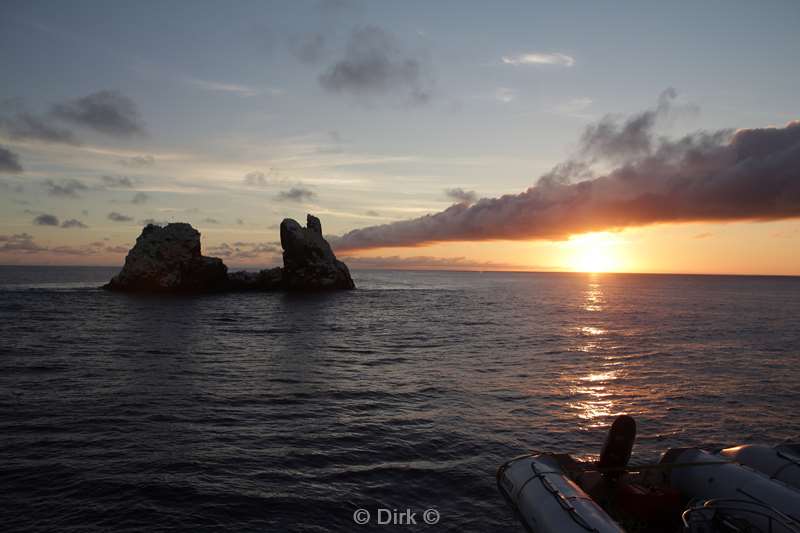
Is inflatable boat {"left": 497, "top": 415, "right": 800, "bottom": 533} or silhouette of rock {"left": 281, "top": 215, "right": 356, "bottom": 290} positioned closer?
inflatable boat {"left": 497, "top": 415, "right": 800, "bottom": 533}

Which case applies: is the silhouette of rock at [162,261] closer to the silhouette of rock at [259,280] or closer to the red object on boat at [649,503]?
the silhouette of rock at [259,280]

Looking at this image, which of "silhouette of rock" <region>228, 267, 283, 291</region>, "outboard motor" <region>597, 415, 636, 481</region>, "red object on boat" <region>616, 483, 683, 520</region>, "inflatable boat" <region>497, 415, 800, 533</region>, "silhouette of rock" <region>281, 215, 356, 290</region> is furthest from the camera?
"silhouette of rock" <region>228, 267, 283, 291</region>

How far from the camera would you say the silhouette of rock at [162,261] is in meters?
90.8

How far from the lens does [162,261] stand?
9100 centimetres

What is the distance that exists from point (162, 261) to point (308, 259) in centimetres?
2779

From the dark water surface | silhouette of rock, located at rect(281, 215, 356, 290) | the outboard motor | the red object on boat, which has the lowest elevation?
the dark water surface

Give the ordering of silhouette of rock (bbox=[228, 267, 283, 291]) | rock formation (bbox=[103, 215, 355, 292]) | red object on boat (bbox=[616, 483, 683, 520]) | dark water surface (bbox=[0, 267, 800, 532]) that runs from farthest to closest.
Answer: silhouette of rock (bbox=[228, 267, 283, 291]) < rock formation (bbox=[103, 215, 355, 292]) < dark water surface (bbox=[0, 267, 800, 532]) < red object on boat (bbox=[616, 483, 683, 520])

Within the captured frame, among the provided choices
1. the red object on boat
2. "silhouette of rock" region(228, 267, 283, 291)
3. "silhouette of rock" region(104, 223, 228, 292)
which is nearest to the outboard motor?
the red object on boat

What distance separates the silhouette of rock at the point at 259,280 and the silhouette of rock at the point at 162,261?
14.1 meters

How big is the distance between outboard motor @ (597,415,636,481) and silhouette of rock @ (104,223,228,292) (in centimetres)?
9167

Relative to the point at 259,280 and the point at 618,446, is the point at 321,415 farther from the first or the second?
the point at 259,280

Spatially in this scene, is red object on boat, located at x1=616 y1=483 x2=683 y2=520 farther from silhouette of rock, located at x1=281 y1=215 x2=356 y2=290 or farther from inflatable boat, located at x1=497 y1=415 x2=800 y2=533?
silhouette of rock, located at x1=281 y1=215 x2=356 y2=290

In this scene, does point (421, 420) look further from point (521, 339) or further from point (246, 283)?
point (246, 283)

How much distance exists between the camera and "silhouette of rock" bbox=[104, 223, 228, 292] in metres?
90.8
